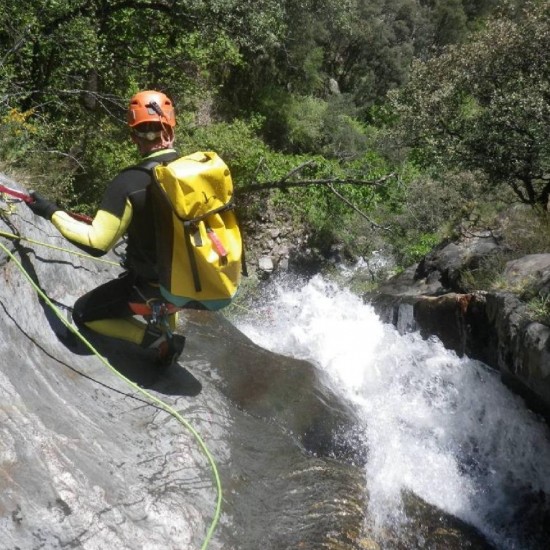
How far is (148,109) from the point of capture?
3791 mm

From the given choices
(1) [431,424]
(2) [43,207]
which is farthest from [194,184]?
(1) [431,424]

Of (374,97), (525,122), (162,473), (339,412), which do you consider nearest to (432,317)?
(525,122)

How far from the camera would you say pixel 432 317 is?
1011cm

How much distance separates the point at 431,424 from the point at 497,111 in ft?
22.9

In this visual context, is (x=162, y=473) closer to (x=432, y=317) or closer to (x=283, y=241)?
(x=432, y=317)

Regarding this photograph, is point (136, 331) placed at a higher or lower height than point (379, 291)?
higher

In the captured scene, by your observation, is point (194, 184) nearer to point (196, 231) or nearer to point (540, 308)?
point (196, 231)

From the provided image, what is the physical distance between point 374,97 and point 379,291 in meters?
19.1

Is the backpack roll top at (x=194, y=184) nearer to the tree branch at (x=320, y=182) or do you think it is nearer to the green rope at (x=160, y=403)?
the green rope at (x=160, y=403)

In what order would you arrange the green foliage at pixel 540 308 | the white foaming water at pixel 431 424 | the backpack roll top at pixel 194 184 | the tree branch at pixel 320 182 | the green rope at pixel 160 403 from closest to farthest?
1. the green rope at pixel 160 403
2. the backpack roll top at pixel 194 184
3. the white foaming water at pixel 431 424
4. the green foliage at pixel 540 308
5. the tree branch at pixel 320 182

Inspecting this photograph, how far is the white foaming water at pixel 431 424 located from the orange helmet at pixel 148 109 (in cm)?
305

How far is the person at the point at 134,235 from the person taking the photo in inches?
146

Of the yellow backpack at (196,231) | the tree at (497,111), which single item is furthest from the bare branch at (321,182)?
A: the yellow backpack at (196,231)

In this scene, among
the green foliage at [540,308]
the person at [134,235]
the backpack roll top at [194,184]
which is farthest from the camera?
the green foliage at [540,308]
